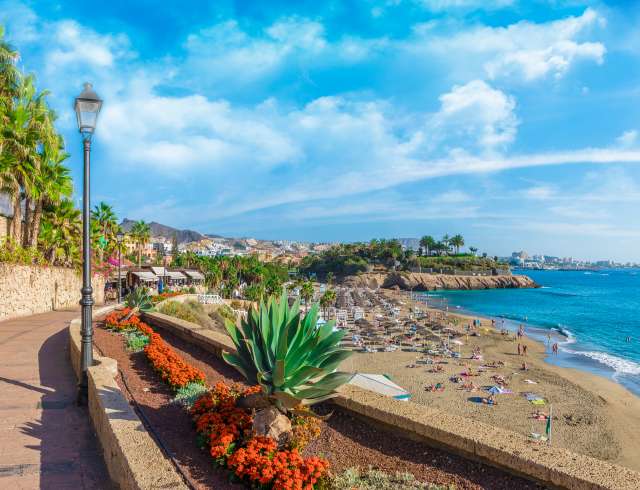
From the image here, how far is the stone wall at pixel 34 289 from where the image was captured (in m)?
15.4

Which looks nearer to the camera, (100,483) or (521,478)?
(521,478)

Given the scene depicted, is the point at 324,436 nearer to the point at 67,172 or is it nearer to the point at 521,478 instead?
the point at 521,478

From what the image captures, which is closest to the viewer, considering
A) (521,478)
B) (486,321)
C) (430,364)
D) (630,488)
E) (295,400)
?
(630,488)

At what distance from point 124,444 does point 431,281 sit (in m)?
112

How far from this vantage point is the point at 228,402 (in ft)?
15.3

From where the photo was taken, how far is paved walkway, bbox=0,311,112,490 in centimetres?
422

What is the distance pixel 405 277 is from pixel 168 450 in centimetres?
10667

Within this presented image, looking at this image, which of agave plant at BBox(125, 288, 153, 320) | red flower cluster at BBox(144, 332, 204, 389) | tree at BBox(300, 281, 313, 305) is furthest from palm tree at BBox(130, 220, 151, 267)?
red flower cluster at BBox(144, 332, 204, 389)

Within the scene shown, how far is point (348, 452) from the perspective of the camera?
4133mm

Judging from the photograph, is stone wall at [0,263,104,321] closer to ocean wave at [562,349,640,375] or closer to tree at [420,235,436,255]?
ocean wave at [562,349,640,375]

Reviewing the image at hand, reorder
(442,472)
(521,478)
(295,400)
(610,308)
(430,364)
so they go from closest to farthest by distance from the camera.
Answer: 1. (521,478)
2. (442,472)
3. (295,400)
4. (430,364)
5. (610,308)

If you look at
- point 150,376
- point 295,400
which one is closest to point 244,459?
point 295,400

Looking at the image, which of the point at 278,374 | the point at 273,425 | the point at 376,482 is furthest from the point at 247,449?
the point at 376,482

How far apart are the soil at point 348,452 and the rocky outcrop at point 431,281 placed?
329 feet
